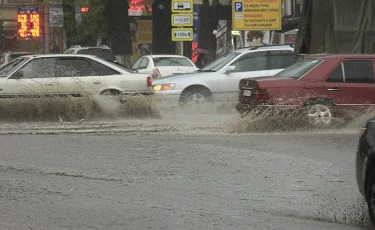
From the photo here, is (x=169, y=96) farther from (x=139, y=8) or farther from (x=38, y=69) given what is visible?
(x=139, y=8)

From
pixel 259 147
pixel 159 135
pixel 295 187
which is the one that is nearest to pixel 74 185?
pixel 295 187

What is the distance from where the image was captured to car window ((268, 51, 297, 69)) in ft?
57.4

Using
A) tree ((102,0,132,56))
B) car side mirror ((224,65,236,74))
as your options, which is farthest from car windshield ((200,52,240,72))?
tree ((102,0,132,56))

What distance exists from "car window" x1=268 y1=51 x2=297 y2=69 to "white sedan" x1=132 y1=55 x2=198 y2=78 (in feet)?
18.3

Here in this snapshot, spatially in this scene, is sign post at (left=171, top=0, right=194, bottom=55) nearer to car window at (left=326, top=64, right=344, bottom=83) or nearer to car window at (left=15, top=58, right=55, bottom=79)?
car window at (left=15, top=58, right=55, bottom=79)

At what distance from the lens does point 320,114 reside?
13.0m

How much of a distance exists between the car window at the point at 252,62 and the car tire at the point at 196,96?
1074mm

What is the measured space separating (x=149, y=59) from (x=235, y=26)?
545 cm

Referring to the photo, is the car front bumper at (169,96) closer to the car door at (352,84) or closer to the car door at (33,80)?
the car door at (33,80)

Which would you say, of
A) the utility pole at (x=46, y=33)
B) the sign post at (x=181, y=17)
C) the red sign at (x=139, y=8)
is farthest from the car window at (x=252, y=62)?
the red sign at (x=139, y=8)

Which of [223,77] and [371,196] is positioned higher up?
[223,77]

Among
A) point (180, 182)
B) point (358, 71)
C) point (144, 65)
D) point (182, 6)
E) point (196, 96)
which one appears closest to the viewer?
point (180, 182)

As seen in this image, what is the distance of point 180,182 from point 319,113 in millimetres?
5260

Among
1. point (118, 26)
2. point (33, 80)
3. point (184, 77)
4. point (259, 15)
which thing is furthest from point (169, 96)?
point (259, 15)
